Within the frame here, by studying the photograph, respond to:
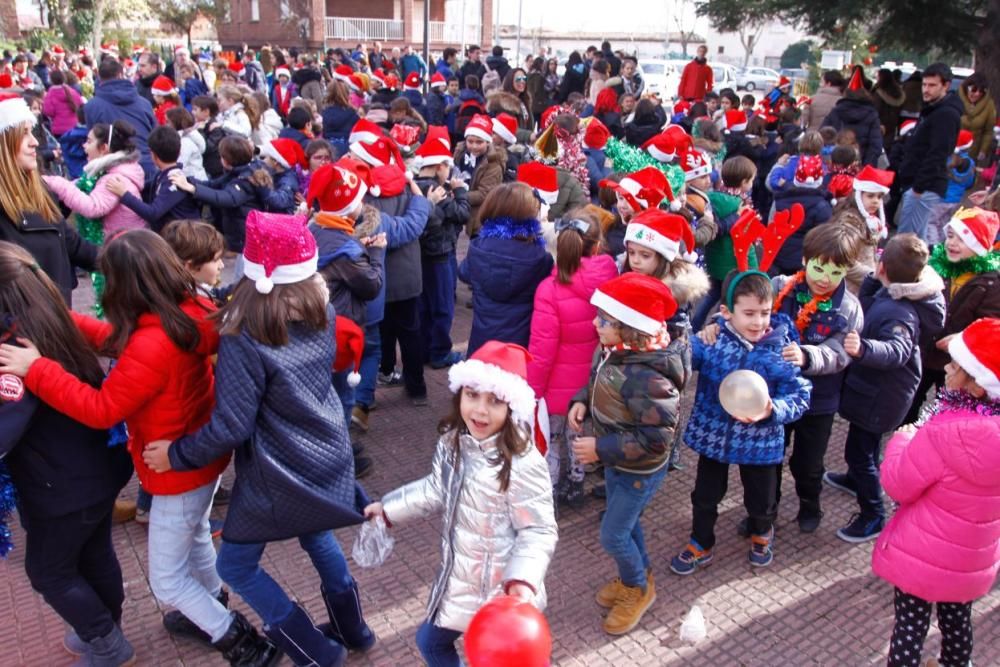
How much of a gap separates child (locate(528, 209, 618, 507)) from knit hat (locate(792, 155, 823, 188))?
316 centimetres

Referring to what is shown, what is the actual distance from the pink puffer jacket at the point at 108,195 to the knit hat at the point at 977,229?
5113 mm

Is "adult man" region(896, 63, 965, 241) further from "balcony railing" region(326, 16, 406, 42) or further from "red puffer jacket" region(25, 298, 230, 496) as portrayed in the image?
"balcony railing" region(326, 16, 406, 42)

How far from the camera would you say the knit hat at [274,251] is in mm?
2783

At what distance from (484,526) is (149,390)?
4.22ft

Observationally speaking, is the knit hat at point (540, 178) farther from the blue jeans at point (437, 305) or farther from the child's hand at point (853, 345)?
→ the child's hand at point (853, 345)

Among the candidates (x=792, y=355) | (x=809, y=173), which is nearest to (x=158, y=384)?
(x=792, y=355)

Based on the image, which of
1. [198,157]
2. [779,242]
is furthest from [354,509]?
[198,157]

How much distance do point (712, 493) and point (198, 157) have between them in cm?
654

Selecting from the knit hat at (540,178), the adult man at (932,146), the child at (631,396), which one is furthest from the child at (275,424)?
the adult man at (932,146)

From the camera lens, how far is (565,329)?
4133 millimetres

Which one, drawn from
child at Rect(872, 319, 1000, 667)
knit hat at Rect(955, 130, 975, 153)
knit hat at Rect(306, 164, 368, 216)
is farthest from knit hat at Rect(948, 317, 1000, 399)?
knit hat at Rect(955, 130, 975, 153)

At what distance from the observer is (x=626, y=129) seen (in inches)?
440

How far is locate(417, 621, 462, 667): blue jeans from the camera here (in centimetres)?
278

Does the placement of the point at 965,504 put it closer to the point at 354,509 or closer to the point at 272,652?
the point at 354,509
